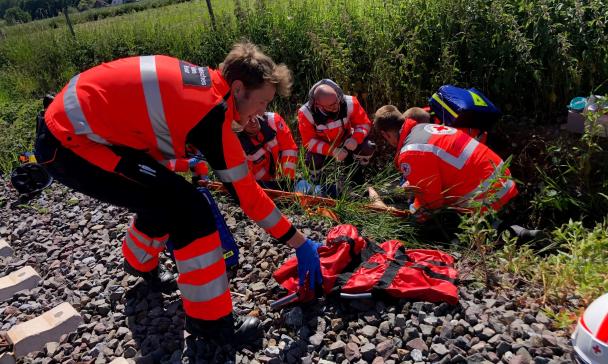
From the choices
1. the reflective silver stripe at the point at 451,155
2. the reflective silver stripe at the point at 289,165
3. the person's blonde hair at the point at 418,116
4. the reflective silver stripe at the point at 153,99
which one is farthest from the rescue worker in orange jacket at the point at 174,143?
the reflective silver stripe at the point at 289,165

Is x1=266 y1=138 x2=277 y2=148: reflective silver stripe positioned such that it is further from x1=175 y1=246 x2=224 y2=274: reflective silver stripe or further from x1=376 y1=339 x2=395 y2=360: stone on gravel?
x1=376 y1=339 x2=395 y2=360: stone on gravel

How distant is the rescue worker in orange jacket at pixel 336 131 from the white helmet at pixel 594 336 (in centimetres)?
334

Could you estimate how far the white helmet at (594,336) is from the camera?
187 centimetres

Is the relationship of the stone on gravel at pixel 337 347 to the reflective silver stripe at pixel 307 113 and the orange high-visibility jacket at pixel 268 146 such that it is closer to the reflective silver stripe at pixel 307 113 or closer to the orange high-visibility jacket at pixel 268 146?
the orange high-visibility jacket at pixel 268 146

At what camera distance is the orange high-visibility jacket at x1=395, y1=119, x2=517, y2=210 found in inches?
153

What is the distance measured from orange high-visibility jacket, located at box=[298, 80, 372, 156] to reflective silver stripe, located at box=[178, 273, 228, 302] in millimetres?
2898

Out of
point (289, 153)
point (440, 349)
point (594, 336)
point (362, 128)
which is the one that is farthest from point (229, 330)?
point (362, 128)

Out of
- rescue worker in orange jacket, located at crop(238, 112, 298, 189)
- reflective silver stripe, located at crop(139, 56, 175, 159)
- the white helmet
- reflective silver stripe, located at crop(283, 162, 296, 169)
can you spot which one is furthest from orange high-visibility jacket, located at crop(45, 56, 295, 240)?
rescue worker in orange jacket, located at crop(238, 112, 298, 189)

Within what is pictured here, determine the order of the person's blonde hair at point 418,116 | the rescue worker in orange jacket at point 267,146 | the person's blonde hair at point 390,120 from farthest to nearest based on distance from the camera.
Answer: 1. the rescue worker in orange jacket at point 267,146
2. the person's blonde hair at point 418,116
3. the person's blonde hair at point 390,120

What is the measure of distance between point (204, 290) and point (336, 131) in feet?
10.2

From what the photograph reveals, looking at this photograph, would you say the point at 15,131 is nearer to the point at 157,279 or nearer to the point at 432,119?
the point at 157,279

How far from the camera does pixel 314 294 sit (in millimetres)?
2838

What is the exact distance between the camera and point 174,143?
2.45 m

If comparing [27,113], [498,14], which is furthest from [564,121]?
[27,113]
